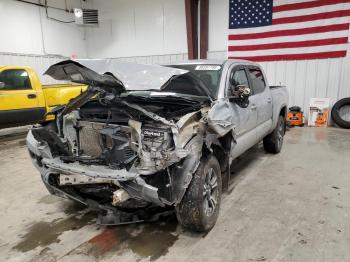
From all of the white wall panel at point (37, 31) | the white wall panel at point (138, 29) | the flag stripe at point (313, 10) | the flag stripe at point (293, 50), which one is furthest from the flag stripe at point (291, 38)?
the white wall panel at point (37, 31)

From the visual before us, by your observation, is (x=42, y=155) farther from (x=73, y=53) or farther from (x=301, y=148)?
(x=73, y=53)

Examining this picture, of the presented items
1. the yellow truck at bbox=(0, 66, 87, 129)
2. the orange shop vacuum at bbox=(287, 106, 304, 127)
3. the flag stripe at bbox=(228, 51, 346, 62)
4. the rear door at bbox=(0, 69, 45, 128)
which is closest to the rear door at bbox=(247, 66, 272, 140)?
the orange shop vacuum at bbox=(287, 106, 304, 127)

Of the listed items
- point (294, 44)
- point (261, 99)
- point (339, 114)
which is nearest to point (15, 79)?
point (261, 99)

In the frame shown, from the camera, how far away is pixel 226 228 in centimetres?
262

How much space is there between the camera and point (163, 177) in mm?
2125

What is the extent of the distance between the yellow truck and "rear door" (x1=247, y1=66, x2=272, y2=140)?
3.98 metres

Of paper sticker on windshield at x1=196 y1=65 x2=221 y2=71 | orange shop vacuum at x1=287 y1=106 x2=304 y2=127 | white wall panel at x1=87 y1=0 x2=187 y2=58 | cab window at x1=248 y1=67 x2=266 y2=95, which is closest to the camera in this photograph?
paper sticker on windshield at x1=196 y1=65 x2=221 y2=71

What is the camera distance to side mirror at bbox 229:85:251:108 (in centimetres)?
294

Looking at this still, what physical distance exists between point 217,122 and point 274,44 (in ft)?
21.9

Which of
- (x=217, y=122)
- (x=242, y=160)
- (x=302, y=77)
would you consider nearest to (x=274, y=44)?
(x=302, y=77)

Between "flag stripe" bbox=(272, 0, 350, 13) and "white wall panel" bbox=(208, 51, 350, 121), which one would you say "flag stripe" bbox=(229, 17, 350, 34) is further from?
"white wall panel" bbox=(208, 51, 350, 121)

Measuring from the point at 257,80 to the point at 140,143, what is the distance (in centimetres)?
273

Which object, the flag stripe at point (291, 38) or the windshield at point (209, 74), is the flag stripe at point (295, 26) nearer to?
the flag stripe at point (291, 38)

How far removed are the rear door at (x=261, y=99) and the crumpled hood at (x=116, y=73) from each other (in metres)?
1.75
